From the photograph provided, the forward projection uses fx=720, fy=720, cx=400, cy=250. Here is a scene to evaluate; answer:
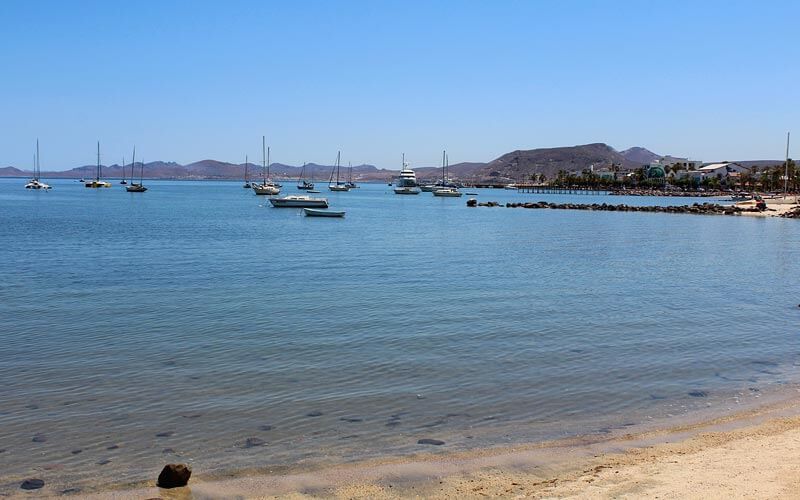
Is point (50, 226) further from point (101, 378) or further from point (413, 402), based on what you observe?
point (413, 402)

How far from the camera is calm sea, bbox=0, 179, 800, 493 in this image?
1047 centimetres

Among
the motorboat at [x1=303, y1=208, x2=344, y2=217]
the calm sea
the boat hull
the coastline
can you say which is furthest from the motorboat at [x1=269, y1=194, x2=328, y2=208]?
the coastline

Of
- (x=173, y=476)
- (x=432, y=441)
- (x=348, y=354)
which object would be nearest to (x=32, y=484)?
(x=173, y=476)

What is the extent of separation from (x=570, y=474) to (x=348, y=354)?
704 centimetres

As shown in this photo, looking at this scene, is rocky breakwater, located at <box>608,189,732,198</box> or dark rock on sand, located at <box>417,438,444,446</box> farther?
rocky breakwater, located at <box>608,189,732,198</box>

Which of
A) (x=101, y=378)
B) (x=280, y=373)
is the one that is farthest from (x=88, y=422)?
(x=280, y=373)

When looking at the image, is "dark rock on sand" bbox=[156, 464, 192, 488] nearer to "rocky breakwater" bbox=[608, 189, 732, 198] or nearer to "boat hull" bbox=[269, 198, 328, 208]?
"boat hull" bbox=[269, 198, 328, 208]

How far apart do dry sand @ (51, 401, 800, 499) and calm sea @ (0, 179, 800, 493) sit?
49 centimetres

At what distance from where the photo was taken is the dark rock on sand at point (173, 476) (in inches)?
340

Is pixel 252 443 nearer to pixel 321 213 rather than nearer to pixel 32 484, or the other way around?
pixel 32 484

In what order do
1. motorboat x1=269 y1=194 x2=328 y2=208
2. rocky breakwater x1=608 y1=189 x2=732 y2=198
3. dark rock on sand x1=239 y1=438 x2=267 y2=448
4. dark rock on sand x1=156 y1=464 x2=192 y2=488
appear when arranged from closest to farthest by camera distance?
dark rock on sand x1=156 y1=464 x2=192 y2=488 → dark rock on sand x1=239 y1=438 x2=267 y2=448 → motorboat x1=269 y1=194 x2=328 y2=208 → rocky breakwater x1=608 y1=189 x2=732 y2=198

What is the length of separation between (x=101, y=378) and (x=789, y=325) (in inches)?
672

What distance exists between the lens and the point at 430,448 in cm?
1009

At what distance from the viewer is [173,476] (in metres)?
8.63
